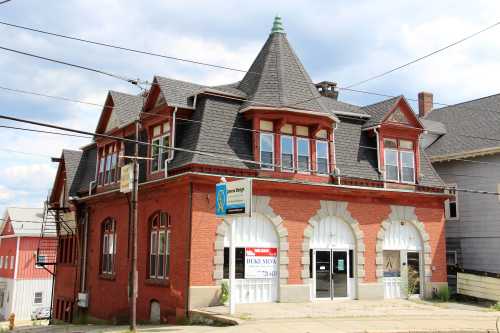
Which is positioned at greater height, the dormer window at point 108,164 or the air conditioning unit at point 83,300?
the dormer window at point 108,164

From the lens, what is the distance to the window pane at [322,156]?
79.1ft

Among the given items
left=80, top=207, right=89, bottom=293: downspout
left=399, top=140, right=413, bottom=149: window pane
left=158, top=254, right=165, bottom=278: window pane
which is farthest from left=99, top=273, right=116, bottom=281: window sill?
left=399, top=140, right=413, bottom=149: window pane

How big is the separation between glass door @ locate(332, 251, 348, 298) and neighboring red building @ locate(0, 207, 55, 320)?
103 feet

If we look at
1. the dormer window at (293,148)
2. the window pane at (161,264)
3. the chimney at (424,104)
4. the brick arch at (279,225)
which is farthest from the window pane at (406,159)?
the window pane at (161,264)

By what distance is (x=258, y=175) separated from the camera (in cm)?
2233

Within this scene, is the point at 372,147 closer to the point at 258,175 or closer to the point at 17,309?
the point at 258,175

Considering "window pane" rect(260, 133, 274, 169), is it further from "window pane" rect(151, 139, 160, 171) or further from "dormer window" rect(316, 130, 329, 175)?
"window pane" rect(151, 139, 160, 171)

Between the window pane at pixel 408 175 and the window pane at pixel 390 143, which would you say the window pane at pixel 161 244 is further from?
the window pane at pixel 408 175

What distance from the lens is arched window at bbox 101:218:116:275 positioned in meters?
27.7

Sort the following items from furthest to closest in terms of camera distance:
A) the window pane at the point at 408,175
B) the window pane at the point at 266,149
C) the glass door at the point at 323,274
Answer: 1. the window pane at the point at 408,175
2. the glass door at the point at 323,274
3. the window pane at the point at 266,149

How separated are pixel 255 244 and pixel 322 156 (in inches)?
205

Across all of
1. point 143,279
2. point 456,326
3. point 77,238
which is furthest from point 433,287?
point 77,238

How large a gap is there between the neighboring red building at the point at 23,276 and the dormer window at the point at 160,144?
27.1 metres

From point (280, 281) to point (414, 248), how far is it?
7.87m
